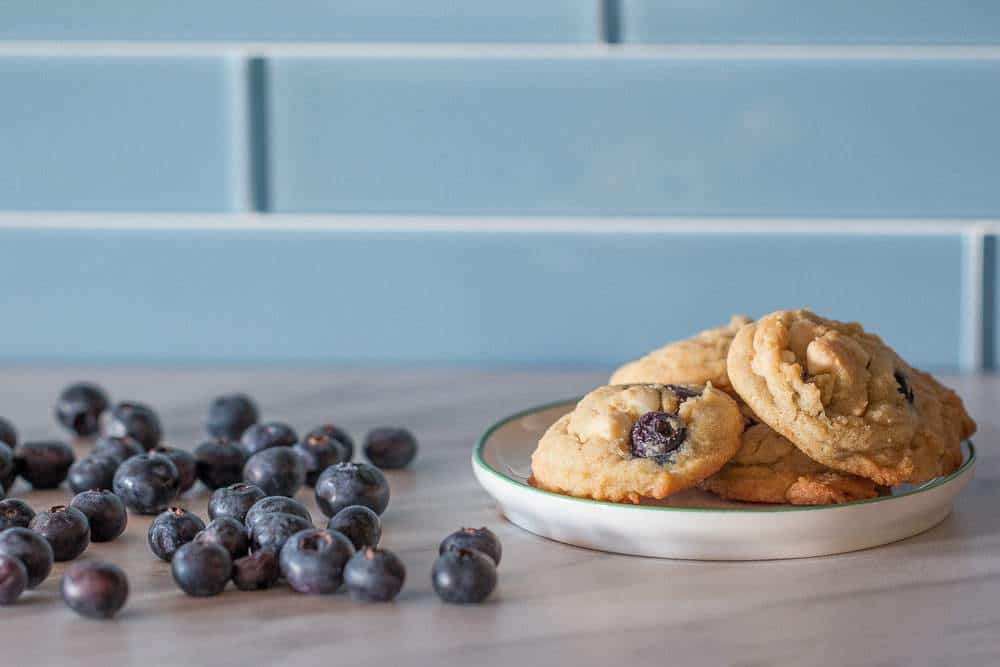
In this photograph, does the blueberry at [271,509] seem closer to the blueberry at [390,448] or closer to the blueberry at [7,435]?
the blueberry at [390,448]

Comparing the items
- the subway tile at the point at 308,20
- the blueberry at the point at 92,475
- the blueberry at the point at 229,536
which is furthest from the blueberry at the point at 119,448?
the subway tile at the point at 308,20

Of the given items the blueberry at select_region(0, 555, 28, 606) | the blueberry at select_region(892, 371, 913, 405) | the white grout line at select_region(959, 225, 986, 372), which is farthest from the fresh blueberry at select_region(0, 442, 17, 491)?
the white grout line at select_region(959, 225, 986, 372)

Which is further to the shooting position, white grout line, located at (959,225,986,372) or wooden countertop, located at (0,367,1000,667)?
white grout line, located at (959,225,986,372)

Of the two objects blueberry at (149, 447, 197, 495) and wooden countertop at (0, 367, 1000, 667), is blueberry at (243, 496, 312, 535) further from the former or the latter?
blueberry at (149, 447, 197, 495)

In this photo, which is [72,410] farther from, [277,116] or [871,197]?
[871,197]

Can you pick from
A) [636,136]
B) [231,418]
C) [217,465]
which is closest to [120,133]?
[231,418]

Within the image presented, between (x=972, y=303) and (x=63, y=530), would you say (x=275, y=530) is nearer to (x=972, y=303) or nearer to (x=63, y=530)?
(x=63, y=530)

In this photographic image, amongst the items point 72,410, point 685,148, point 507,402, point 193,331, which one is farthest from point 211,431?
point 685,148

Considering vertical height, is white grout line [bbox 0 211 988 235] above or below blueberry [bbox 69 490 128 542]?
above
